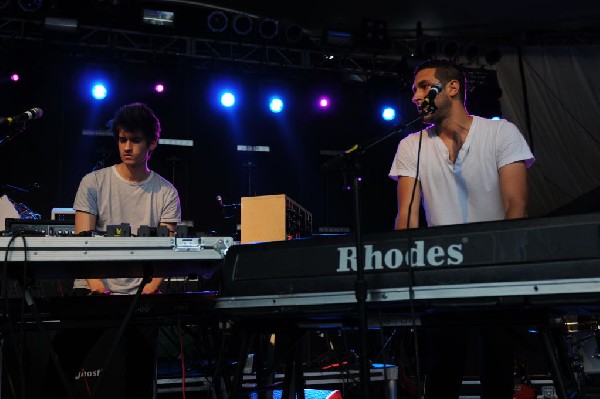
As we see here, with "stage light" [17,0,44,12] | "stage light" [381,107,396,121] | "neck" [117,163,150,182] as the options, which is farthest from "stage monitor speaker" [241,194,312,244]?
"stage light" [381,107,396,121]

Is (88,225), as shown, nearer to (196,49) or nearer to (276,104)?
(196,49)

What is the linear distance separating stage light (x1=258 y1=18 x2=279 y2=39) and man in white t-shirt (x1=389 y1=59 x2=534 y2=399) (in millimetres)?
6183

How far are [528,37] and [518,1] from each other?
3.76 ft

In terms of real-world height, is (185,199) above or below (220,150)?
below

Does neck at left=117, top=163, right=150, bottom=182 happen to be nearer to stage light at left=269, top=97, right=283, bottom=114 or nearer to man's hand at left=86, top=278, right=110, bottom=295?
man's hand at left=86, top=278, right=110, bottom=295

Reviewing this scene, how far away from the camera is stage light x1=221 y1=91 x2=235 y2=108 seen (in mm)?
9875

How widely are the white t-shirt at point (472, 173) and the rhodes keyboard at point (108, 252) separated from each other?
111 centimetres

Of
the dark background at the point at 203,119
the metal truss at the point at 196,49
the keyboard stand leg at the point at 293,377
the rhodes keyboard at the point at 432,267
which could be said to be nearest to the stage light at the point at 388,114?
the dark background at the point at 203,119

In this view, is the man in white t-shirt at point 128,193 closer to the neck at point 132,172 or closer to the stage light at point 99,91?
the neck at point 132,172

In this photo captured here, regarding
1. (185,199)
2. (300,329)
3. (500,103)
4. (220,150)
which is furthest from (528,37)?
(300,329)

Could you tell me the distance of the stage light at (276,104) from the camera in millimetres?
10047

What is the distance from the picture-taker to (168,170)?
9.50 m

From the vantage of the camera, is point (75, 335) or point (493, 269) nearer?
point (493, 269)

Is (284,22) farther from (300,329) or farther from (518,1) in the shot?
(300,329)
